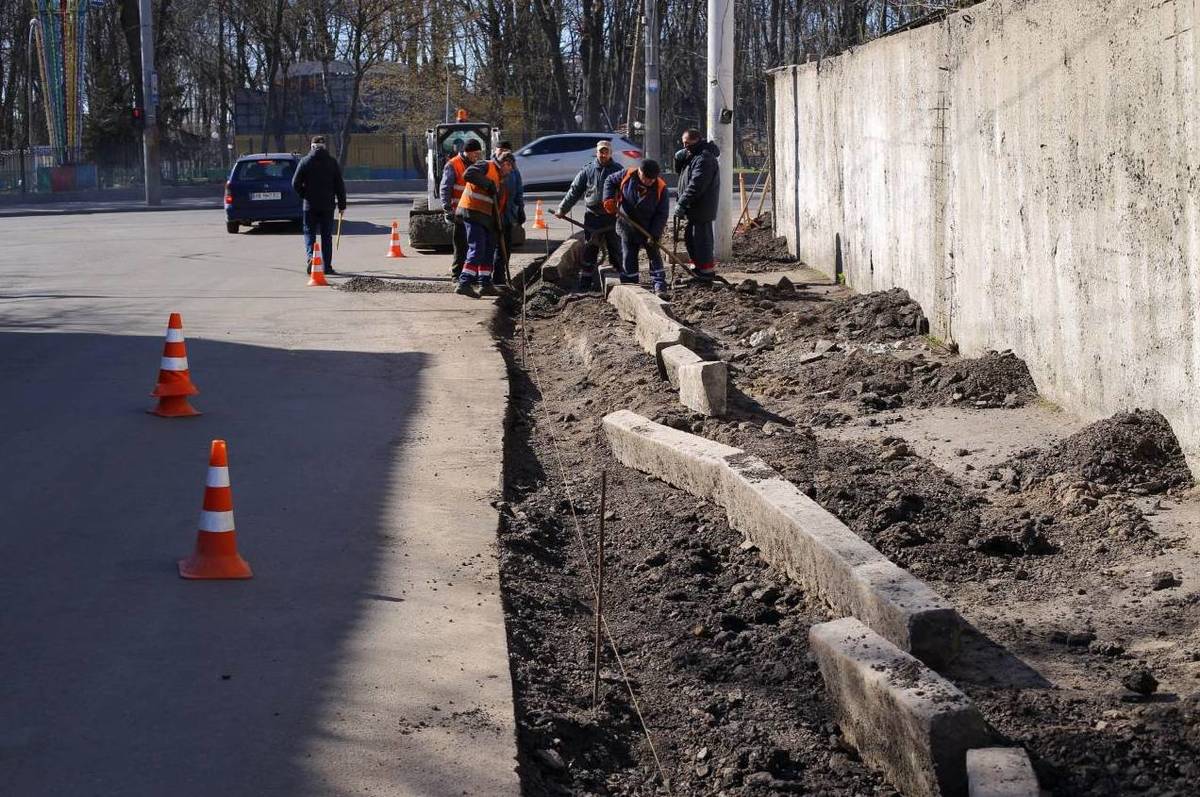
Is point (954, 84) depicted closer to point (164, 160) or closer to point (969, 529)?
point (969, 529)

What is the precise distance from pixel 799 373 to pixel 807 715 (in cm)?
634

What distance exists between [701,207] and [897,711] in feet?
41.6

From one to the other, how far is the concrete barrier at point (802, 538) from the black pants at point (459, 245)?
10.0 meters

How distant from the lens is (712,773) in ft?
14.7

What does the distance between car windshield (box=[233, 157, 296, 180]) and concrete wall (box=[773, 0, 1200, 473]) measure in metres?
15.3

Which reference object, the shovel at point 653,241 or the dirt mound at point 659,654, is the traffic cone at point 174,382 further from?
the shovel at point 653,241

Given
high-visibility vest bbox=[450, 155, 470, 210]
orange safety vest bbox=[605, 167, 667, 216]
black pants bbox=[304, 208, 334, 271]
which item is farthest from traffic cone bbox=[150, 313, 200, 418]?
black pants bbox=[304, 208, 334, 271]

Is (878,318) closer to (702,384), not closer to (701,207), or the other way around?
(702,384)

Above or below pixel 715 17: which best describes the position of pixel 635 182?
below

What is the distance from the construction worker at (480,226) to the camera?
16.6 metres

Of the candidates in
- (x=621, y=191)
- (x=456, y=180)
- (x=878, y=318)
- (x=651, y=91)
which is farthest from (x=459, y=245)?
(x=651, y=91)

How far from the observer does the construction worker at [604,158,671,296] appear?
1628 centimetres

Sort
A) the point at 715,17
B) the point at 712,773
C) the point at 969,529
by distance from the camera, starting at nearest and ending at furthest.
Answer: the point at 712,773 < the point at 969,529 < the point at 715,17

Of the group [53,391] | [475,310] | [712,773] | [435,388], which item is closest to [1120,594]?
[712,773]
